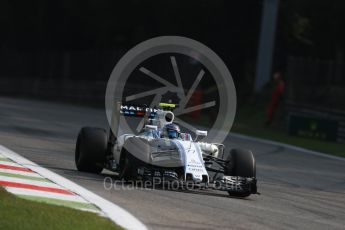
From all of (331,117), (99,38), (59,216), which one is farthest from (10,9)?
(59,216)

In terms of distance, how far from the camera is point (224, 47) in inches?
1561

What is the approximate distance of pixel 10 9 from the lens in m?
56.7

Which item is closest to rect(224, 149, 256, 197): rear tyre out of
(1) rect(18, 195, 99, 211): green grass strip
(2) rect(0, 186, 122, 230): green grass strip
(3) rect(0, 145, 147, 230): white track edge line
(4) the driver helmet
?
(4) the driver helmet

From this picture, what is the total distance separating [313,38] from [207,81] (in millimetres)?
6957

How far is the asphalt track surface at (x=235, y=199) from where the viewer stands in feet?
31.9

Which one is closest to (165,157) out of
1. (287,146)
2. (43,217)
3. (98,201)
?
(98,201)

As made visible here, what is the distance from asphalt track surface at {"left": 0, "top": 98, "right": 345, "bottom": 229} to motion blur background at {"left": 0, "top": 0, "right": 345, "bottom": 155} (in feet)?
17.1

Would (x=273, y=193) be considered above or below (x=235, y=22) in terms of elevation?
below

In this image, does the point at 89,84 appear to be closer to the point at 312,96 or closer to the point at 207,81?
the point at 207,81

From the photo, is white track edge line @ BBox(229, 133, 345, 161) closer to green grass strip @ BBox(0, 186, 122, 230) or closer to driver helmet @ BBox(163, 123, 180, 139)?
driver helmet @ BBox(163, 123, 180, 139)

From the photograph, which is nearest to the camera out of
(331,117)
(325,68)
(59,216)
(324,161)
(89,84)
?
(59,216)

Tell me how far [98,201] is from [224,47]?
30.2 metres

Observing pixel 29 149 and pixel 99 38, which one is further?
pixel 99 38

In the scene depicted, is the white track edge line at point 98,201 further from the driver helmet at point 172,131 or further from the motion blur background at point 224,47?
the motion blur background at point 224,47
